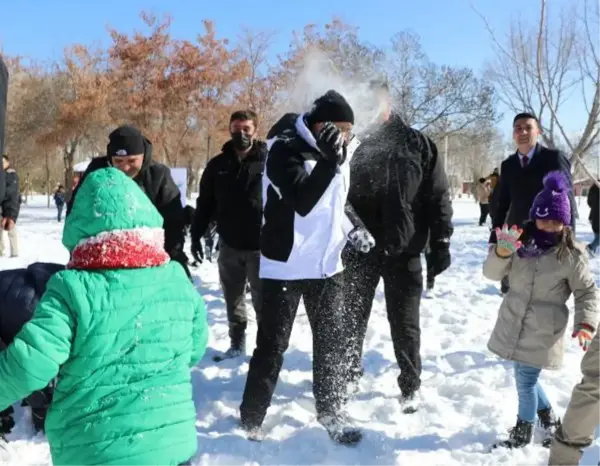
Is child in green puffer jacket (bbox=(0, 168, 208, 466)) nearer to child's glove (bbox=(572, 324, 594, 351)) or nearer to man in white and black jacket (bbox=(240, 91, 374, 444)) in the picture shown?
man in white and black jacket (bbox=(240, 91, 374, 444))

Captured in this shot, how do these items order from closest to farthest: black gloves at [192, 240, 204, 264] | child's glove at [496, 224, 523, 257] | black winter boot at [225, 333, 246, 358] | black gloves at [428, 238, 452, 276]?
child's glove at [496, 224, 523, 257]
black gloves at [428, 238, 452, 276]
black gloves at [192, 240, 204, 264]
black winter boot at [225, 333, 246, 358]

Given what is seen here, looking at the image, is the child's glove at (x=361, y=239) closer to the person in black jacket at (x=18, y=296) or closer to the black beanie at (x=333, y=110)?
the black beanie at (x=333, y=110)

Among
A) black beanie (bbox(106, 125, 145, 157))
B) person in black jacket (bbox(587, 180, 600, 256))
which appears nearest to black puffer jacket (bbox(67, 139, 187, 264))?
black beanie (bbox(106, 125, 145, 157))

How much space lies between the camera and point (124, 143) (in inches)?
128

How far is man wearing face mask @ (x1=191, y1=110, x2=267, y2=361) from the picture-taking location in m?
4.18

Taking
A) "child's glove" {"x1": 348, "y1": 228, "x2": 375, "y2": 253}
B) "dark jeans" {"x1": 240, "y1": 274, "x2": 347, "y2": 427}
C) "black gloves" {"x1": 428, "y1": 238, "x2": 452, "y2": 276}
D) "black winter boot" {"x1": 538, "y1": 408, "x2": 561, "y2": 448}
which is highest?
"child's glove" {"x1": 348, "y1": 228, "x2": 375, "y2": 253}

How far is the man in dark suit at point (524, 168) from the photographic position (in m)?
4.04

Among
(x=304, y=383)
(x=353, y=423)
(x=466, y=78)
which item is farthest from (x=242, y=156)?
(x=466, y=78)

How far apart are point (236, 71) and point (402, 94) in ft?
69.1

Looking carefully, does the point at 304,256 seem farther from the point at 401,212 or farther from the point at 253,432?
the point at 253,432

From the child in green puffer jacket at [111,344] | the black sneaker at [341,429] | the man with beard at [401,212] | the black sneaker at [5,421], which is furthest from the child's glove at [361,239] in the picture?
the black sneaker at [5,421]

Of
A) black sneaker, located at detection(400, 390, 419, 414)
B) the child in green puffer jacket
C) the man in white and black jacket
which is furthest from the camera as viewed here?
black sneaker, located at detection(400, 390, 419, 414)

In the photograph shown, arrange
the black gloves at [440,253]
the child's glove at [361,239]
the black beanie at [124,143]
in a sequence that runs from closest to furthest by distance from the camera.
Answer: the child's glove at [361,239] < the black beanie at [124,143] < the black gloves at [440,253]

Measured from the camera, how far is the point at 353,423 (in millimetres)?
3250
